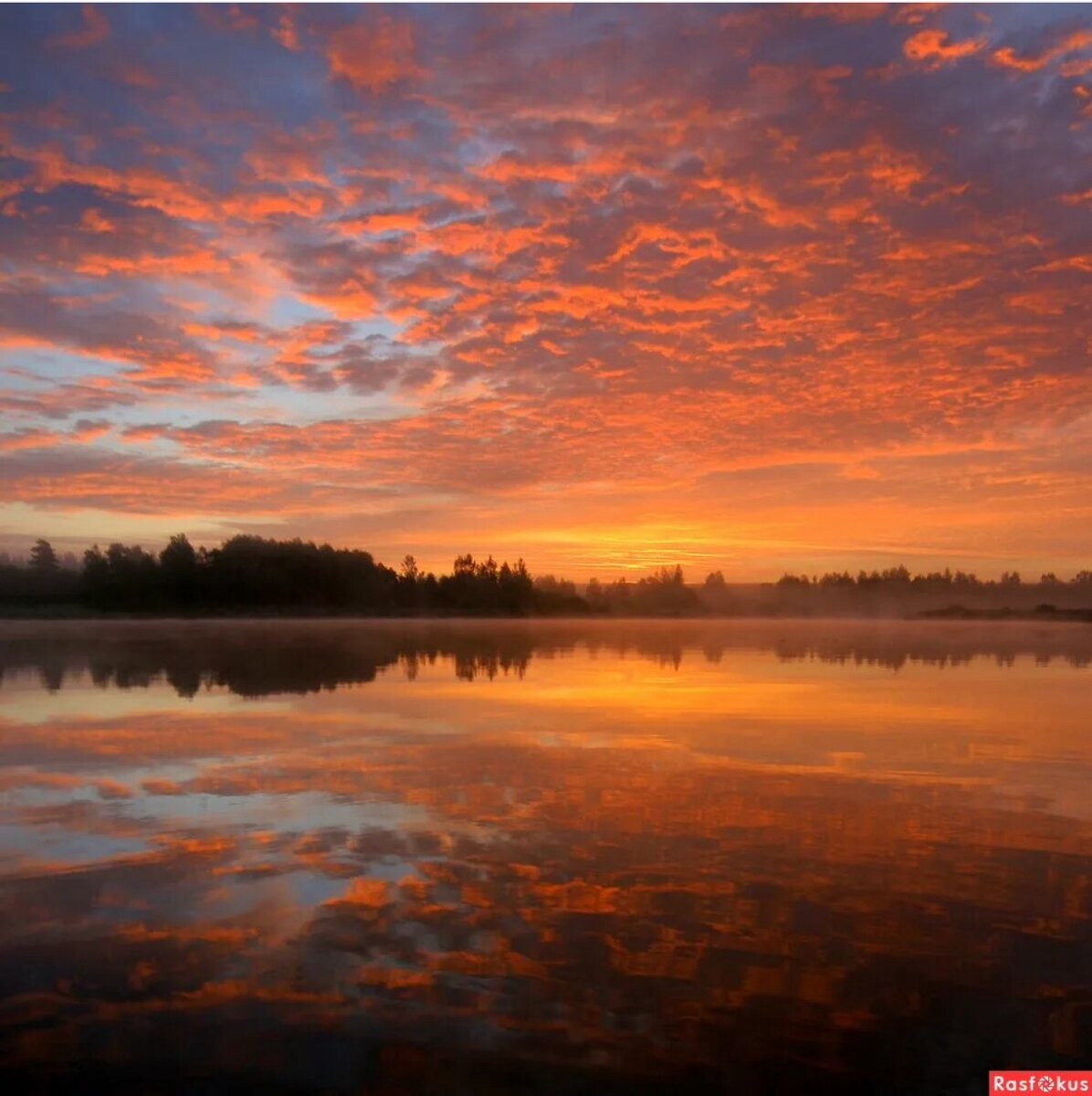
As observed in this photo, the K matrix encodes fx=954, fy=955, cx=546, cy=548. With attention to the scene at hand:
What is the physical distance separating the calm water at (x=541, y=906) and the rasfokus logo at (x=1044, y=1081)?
125 mm

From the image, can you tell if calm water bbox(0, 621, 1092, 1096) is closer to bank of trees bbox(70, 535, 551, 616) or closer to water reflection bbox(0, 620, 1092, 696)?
water reflection bbox(0, 620, 1092, 696)

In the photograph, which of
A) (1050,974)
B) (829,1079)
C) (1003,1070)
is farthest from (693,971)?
(1050,974)

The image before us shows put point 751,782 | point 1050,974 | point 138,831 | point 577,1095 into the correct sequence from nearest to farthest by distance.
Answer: point 577,1095 → point 1050,974 → point 138,831 → point 751,782

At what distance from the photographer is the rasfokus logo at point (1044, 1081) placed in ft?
20.1

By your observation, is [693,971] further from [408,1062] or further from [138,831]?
[138,831]

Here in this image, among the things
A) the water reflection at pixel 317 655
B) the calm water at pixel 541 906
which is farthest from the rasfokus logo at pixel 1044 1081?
the water reflection at pixel 317 655

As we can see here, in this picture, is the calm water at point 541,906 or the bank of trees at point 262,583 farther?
the bank of trees at point 262,583

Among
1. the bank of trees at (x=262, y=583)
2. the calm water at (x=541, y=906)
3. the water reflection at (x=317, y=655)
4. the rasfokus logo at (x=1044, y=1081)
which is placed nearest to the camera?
the rasfokus logo at (x=1044, y=1081)

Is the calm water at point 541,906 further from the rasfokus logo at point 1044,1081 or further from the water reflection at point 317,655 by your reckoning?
the water reflection at point 317,655

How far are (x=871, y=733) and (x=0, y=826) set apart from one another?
16.1m

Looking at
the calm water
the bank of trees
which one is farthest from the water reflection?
the bank of trees

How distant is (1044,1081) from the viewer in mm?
6152

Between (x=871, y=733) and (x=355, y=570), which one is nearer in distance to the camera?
(x=871, y=733)

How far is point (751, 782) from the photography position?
15.0 m
